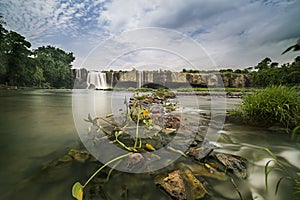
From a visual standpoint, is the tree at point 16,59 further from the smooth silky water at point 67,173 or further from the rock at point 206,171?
the rock at point 206,171

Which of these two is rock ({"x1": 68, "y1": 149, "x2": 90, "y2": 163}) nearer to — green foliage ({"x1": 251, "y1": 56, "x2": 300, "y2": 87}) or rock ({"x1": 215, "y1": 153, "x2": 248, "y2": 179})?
rock ({"x1": 215, "y1": 153, "x2": 248, "y2": 179})

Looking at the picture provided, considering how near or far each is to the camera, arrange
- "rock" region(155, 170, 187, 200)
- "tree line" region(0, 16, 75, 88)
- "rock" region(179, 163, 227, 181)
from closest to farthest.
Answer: "rock" region(155, 170, 187, 200), "rock" region(179, 163, 227, 181), "tree line" region(0, 16, 75, 88)

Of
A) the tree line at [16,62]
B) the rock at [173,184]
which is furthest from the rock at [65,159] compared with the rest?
the tree line at [16,62]

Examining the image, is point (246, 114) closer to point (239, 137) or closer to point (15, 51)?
point (239, 137)

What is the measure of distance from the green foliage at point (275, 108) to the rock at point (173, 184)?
201 centimetres

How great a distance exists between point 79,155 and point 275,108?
2688 mm

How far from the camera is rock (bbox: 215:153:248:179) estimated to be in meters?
0.98

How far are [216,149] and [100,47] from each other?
5.20 feet

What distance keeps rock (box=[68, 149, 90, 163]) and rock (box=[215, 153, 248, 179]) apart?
1.09 m

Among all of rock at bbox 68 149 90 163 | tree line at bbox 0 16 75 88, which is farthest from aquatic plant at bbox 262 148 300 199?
tree line at bbox 0 16 75 88

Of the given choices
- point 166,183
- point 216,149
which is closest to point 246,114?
point 216,149

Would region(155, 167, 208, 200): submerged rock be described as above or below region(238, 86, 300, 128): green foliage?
below

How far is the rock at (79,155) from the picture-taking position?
1113 mm

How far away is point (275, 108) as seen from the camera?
2.10 meters
